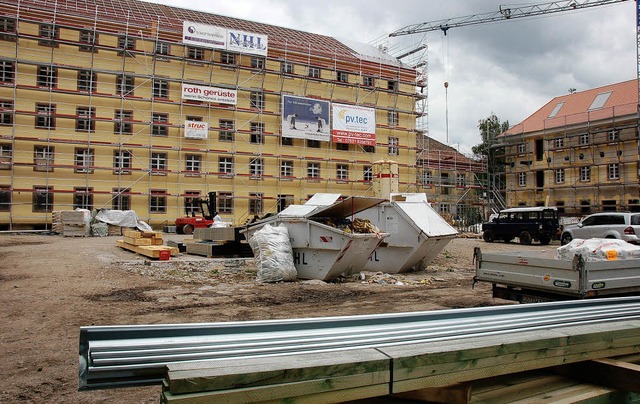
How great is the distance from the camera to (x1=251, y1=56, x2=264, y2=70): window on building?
3747cm

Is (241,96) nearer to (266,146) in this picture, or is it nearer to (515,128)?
(266,146)

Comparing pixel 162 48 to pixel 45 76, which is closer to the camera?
pixel 45 76

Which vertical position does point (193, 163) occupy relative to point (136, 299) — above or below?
above

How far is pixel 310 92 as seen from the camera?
39.2 meters

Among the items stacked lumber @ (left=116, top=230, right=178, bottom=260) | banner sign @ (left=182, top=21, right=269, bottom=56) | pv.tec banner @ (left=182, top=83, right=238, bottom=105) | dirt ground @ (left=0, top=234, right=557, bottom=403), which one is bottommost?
dirt ground @ (left=0, top=234, right=557, bottom=403)

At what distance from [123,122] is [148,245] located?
18.4 m

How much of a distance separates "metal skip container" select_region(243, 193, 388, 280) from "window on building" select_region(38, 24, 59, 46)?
84.6ft

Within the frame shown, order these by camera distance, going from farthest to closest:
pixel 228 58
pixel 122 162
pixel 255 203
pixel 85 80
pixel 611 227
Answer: pixel 228 58 < pixel 255 203 < pixel 122 162 < pixel 85 80 < pixel 611 227

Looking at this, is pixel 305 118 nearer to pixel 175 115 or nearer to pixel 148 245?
pixel 175 115

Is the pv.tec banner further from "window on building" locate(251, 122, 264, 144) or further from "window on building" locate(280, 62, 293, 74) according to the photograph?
"window on building" locate(280, 62, 293, 74)

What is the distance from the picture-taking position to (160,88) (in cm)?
3391

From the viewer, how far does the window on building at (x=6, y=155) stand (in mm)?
29422

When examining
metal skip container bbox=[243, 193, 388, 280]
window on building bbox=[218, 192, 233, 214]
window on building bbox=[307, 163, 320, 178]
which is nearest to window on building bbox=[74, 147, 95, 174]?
window on building bbox=[218, 192, 233, 214]

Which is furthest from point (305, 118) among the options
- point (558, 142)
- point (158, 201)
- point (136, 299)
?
point (136, 299)
